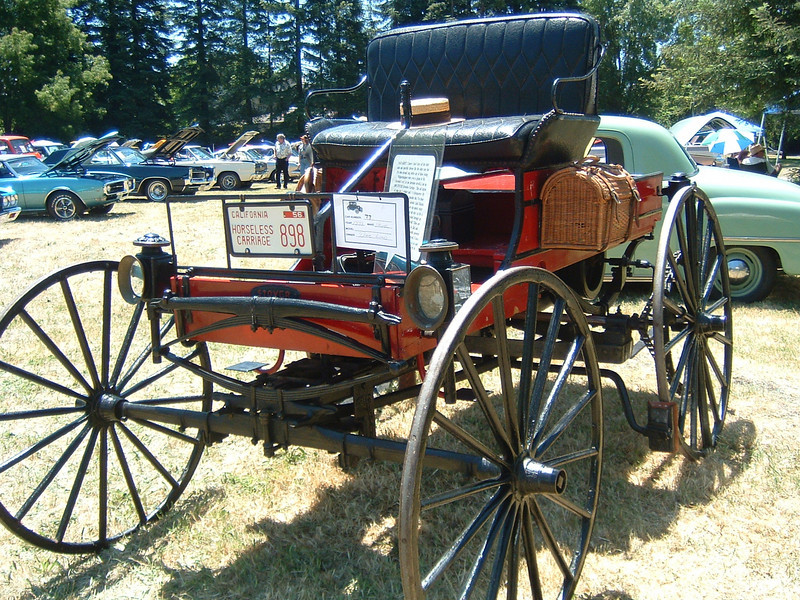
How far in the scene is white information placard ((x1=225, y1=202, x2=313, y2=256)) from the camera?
280cm

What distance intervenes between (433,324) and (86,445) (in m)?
2.09

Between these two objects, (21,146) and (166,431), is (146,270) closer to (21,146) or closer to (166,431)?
(166,431)

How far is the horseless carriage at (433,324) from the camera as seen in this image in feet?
7.77

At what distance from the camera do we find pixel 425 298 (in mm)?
2332

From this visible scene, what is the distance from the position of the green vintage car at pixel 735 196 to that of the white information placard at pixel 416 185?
12.9ft

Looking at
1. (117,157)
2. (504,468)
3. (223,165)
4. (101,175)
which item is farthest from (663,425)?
(223,165)

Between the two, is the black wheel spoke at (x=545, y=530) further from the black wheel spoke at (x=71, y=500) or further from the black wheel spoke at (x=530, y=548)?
the black wheel spoke at (x=71, y=500)

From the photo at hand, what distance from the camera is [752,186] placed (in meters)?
6.78

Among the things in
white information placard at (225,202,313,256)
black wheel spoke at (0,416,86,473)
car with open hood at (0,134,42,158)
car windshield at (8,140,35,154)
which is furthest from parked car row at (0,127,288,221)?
white information placard at (225,202,313,256)

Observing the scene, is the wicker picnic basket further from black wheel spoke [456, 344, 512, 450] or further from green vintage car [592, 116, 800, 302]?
green vintage car [592, 116, 800, 302]

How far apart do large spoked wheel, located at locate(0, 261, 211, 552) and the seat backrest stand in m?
A: 2.10

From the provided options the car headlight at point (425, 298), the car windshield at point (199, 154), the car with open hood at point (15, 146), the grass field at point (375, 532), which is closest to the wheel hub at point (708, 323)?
the grass field at point (375, 532)

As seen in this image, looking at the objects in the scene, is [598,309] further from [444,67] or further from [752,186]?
[752,186]

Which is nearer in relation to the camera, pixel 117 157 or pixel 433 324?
pixel 433 324
